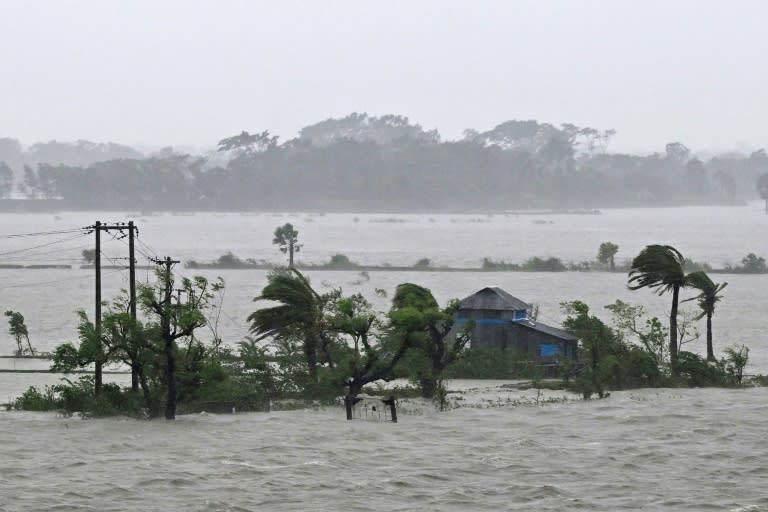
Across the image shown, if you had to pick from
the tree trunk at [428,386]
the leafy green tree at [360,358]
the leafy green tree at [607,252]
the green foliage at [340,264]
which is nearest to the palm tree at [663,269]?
the tree trunk at [428,386]

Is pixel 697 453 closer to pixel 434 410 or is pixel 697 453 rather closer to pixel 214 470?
pixel 434 410

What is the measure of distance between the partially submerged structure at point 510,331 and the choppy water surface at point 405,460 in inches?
272

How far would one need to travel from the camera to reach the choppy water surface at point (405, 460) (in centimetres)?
3041

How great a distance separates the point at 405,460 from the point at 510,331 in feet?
53.3

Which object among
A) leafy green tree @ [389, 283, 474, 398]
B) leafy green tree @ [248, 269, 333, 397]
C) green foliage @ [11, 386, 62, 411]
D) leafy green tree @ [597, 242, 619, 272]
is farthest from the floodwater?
leafy green tree @ [597, 242, 619, 272]

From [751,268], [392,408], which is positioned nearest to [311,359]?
[392,408]

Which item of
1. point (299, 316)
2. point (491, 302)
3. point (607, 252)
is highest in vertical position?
point (607, 252)

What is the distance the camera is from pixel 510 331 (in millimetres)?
49625

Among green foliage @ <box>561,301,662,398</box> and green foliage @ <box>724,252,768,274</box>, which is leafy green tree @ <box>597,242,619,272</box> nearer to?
green foliage @ <box>724,252,768,274</box>

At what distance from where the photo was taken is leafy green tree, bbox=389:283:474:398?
40109 millimetres

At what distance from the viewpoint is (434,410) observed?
41031mm

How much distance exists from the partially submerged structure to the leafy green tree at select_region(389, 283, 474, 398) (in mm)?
4641

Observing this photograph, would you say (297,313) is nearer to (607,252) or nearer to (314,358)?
(314,358)

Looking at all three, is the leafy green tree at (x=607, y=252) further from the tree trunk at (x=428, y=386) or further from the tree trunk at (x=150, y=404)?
the tree trunk at (x=150, y=404)
